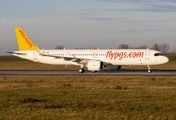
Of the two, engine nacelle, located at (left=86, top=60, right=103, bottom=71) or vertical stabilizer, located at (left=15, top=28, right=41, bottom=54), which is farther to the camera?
vertical stabilizer, located at (left=15, top=28, right=41, bottom=54)

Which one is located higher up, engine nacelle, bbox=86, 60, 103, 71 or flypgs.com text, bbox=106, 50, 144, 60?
flypgs.com text, bbox=106, 50, 144, 60

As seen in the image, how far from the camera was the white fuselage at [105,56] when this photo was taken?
48094mm

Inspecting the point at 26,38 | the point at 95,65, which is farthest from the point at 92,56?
the point at 26,38

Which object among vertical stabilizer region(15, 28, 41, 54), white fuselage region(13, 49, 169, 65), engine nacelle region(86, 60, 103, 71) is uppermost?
vertical stabilizer region(15, 28, 41, 54)

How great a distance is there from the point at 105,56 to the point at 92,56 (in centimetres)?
200

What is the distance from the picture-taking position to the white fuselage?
48.1 m

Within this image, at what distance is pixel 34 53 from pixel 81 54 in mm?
7167

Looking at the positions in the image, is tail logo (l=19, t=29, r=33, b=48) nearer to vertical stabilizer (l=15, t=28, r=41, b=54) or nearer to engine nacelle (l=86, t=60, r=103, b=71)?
vertical stabilizer (l=15, t=28, r=41, b=54)

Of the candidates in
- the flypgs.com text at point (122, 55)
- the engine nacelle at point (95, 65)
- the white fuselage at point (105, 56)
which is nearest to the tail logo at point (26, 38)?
the white fuselage at point (105, 56)

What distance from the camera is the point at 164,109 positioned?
54.2ft

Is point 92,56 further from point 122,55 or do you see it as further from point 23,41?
point 23,41

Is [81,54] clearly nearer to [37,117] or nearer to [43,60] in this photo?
[43,60]

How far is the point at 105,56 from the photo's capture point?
163 feet

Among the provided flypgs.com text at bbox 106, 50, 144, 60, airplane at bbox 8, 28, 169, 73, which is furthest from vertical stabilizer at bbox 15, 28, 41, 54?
flypgs.com text at bbox 106, 50, 144, 60
